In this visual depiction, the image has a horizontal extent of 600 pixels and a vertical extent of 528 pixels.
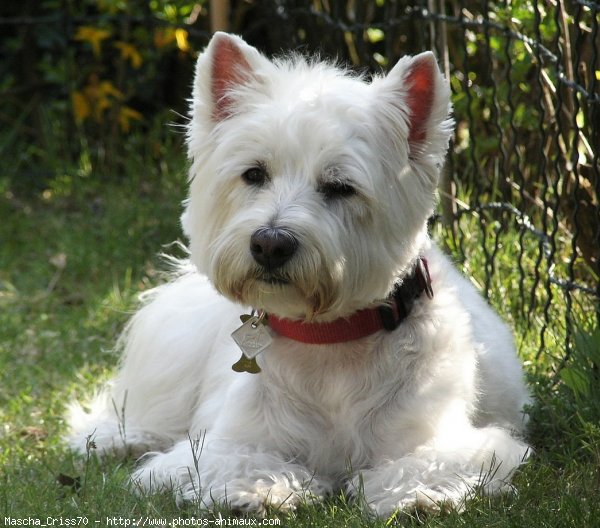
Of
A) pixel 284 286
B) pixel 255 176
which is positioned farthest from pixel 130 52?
pixel 284 286

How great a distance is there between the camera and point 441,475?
334 cm

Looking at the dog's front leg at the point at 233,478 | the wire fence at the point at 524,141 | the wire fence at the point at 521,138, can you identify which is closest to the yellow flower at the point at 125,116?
the wire fence at the point at 521,138

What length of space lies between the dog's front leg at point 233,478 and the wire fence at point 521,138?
52.8 inches

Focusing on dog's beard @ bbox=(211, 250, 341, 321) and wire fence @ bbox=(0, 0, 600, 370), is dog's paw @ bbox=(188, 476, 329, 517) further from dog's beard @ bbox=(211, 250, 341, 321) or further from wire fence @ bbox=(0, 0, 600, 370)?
wire fence @ bbox=(0, 0, 600, 370)

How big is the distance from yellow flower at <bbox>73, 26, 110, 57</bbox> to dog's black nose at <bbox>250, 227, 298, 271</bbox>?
5.33 meters

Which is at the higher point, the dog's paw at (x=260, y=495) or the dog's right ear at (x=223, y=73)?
the dog's right ear at (x=223, y=73)

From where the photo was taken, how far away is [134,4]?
27.3 ft

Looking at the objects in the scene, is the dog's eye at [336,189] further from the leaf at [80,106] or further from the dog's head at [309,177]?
the leaf at [80,106]

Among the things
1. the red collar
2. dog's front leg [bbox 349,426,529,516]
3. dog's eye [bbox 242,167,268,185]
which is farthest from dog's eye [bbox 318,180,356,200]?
dog's front leg [bbox 349,426,529,516]

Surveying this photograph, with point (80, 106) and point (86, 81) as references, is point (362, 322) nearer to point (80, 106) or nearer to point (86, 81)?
point (80, 106)

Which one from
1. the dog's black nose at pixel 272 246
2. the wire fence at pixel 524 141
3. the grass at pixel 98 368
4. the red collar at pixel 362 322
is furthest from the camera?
the wire fence at pixel 524 141

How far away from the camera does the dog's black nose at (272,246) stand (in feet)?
10.3

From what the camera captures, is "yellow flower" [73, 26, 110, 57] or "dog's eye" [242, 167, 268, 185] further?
"yellow flower" [73, 26, 110, 57]

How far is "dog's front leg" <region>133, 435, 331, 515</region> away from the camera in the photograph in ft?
10.8
